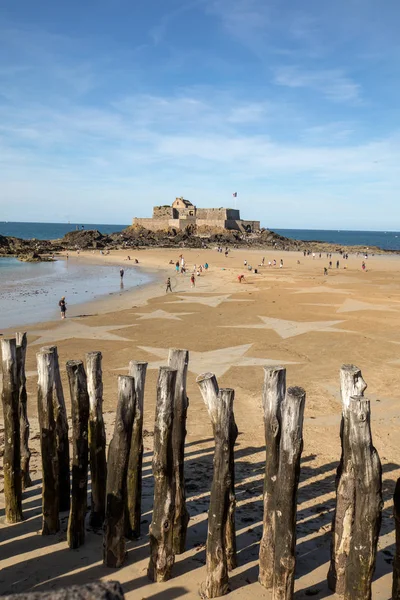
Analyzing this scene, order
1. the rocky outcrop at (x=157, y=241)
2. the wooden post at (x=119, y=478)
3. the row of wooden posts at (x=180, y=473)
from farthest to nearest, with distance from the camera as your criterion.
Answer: the rocky outcrop at (x=157, y=241), the wooden post at (x=119, y=478), the row of wooden posts at (x=180, y=473)

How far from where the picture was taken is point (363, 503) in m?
5.12

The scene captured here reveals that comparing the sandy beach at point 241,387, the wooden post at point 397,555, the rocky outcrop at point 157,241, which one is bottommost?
the sandy beach at point 241,387

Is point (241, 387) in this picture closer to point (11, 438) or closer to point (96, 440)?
point (96, 440)

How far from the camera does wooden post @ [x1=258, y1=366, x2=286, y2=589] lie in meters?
5.60

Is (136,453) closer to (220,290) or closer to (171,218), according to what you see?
(220,290)

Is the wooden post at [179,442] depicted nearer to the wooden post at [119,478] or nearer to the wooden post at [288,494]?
the wooden post at [119,478]

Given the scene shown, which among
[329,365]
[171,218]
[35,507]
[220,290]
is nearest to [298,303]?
[220,290]

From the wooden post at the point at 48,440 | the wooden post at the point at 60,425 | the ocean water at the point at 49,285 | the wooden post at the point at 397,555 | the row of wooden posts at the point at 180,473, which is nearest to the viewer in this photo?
the wooden post at the point at 397,555

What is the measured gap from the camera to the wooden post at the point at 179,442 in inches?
245

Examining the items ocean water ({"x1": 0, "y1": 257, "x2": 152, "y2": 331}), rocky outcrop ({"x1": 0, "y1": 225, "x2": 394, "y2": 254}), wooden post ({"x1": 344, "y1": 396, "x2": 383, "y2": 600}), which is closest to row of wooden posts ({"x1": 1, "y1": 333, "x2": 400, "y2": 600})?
wooden post ({"x1": 344, "y1": 396, "x2": 383, "y2": 600})

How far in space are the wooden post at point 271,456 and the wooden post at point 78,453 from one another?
2.40 m

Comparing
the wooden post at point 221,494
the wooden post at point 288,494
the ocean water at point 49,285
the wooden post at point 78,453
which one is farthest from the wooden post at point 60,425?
the ocean water at point 49,285

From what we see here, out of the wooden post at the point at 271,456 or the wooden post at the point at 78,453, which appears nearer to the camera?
the wooden post at the point at 271,456

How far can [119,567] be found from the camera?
5988 millimetres
